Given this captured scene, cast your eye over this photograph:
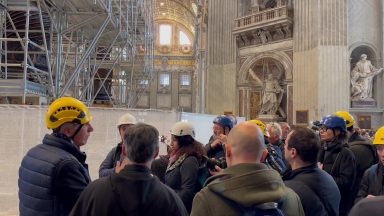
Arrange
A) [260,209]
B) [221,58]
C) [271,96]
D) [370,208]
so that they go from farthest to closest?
[221,58] → [271,96] → [260,209] → [370,208]

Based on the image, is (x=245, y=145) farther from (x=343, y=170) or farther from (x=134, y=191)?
(x=343, y=170)

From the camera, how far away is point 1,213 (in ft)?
20.5

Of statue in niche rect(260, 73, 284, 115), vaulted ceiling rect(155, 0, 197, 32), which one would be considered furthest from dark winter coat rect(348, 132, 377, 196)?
vaulted ceiling rect(155, 0, 197, 32)

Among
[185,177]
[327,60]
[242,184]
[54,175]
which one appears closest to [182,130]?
[185,177]

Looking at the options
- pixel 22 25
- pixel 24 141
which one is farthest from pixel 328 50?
pixel 24 141

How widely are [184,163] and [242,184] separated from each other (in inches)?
71.1

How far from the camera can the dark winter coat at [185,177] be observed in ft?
11.8

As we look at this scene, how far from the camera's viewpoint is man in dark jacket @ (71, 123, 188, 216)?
7.11 feet

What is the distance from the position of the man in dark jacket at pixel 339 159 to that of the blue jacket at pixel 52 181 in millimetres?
2478

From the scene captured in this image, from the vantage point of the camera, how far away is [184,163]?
12.0 ft

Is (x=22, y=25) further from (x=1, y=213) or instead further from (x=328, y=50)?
(x=328, y=50)

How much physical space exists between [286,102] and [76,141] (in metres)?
15.3

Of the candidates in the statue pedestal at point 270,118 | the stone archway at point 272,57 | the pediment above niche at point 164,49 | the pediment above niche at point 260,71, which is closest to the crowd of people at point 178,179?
the stone archway at point 272,57

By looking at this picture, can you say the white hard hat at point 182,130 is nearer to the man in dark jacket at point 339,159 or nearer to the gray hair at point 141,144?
the man in dark jacket at point 339,159
